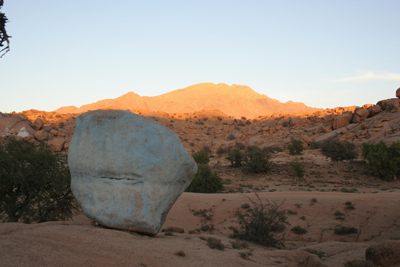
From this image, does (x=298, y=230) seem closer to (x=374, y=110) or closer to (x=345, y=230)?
(x=345, y=230)

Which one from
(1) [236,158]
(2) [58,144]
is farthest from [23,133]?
(1) [236,158]

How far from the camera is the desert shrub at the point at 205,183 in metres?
18.2

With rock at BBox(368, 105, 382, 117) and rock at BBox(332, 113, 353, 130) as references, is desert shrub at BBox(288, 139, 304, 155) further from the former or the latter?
rock at BBox(368, 105, 382, 117)

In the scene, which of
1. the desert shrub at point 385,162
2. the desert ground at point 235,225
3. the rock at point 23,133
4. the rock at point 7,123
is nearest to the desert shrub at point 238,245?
the desert ground at point 235,225

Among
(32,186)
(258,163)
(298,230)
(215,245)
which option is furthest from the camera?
(258,163)

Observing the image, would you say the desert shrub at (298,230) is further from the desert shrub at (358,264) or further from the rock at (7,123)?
the rock at (7,123)

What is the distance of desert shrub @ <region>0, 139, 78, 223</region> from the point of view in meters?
8.20

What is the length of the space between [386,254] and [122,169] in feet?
19.3

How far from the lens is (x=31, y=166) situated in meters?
8.70

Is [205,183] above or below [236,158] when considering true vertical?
below

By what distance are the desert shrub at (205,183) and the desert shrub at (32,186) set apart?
9.84 m

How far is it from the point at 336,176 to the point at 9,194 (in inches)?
780

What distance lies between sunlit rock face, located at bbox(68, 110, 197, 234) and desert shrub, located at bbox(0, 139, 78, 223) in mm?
2348

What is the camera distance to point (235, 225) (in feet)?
38.6
